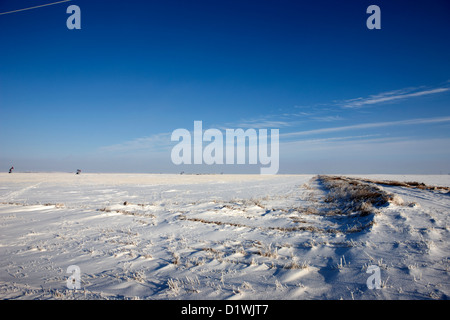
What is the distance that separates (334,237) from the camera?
6918 mm

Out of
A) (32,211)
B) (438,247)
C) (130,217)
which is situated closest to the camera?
(438,247)

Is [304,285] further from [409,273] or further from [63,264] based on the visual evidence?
[63,264]

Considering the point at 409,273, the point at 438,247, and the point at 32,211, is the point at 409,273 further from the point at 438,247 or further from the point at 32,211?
the point at 32,211

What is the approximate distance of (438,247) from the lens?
5.58 m

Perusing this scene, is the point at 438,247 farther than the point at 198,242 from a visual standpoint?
No

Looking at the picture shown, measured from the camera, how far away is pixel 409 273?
433 cm

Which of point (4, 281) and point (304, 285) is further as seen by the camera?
point (4, 281)

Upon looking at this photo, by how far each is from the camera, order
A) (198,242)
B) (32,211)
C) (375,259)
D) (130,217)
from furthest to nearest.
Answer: (32,211) → (130,217) → (198,242) → (375,259)
